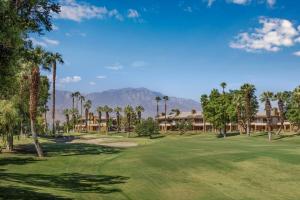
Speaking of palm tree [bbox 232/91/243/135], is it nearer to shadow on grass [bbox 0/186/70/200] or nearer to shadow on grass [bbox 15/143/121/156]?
shadow on grass [bbox 15/143/121/156]

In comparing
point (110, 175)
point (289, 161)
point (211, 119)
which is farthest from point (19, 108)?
point (211, 119)

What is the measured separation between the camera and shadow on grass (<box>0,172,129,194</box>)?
115 feet

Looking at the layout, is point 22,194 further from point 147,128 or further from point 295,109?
point 147,128

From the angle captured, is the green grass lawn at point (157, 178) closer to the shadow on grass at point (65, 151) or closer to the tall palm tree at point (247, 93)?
the shadow on grass at point (65, 151)

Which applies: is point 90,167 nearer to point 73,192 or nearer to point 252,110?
point 73,192

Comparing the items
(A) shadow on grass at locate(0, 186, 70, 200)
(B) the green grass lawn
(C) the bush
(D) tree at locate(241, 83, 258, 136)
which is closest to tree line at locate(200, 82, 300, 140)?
(D) tree at locate(241, 83, 258, 136)

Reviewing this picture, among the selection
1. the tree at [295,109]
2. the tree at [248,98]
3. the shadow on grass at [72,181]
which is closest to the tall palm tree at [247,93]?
the tree at [248,98]

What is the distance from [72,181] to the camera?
1569 inches

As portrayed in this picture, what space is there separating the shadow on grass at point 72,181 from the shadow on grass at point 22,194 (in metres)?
3.56

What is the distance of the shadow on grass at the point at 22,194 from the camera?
28516 mm

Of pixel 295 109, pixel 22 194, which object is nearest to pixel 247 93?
pixel 295 109

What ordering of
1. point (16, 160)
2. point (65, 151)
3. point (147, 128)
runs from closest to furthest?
1. point (16, 160)
2. point (65, 151)
3. point (147, 128)

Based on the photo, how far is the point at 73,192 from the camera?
33000 millimetres

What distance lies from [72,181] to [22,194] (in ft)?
34.2
